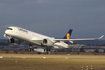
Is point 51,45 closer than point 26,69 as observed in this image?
No

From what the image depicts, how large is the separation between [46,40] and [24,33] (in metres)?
8.86

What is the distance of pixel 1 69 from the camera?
34.8 m

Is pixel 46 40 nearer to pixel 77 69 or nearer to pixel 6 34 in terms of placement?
pixel 6 34

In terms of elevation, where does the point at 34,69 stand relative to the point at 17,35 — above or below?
below

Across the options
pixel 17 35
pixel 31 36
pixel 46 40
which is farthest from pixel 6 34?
pixel 46 40

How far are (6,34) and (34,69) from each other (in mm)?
35558

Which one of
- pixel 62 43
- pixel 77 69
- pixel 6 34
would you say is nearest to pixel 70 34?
pixel 62 43

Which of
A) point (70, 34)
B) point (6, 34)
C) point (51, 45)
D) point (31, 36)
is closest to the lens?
point (6, 34)

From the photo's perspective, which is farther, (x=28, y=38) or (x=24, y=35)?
(x=28, y=38)

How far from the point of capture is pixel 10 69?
35062mm

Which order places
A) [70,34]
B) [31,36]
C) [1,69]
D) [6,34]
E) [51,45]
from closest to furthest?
[1,69]
[6,34]
[31,36]
[51,45]
[70,34]

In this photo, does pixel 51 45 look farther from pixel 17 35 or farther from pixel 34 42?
pixel 17 35

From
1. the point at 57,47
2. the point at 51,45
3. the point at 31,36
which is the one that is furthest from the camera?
the point at 57,47

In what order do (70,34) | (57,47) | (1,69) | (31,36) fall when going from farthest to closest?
(70,34) < (57,47) < (31,36) < (1,69)
